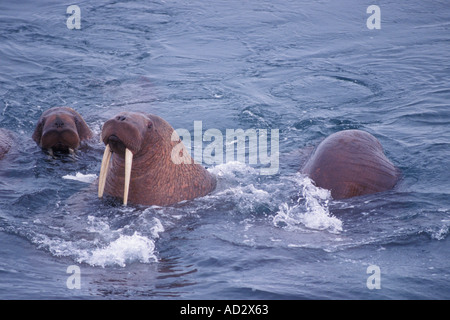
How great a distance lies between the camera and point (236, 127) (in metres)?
12.1

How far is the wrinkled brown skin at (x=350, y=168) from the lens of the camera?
8.41 meters

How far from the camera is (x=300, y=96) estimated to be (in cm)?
1344

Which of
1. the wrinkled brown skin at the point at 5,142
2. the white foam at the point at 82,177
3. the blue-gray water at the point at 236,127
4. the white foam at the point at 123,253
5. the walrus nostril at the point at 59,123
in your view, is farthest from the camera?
the wrinkled brown skin at the point at 5,142

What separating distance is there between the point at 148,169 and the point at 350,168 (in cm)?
261

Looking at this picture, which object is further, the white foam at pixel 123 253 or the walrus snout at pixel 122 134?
the walrus snout at pixel 122 134

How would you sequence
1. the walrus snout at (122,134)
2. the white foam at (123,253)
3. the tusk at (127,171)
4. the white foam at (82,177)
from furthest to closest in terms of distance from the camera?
1. the white foam at (82,177)
2. the tusk at (127,171)
3. the walrus snout at (122,134)
4. the white foam at (123,253)

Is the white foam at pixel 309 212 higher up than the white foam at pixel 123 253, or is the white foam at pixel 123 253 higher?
the white foam at pixel 309 212

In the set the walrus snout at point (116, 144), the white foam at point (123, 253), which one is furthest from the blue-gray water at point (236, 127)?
the walrus snout at point (116, 144)

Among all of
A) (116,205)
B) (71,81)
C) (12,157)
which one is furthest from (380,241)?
(71,81)

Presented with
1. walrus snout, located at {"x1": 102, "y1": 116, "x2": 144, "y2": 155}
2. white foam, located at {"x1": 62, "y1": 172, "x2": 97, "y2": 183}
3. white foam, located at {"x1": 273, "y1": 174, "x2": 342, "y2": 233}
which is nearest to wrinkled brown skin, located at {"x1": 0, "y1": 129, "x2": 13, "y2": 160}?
white foam, located at {"x1": 62, "y1": 172, "x2": 97, "y2": 183}

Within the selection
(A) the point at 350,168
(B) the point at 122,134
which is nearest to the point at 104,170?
(B) the point at 122,134

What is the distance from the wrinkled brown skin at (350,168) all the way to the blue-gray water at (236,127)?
0.21m

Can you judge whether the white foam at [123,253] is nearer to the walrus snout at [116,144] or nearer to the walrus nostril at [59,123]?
the walrus snout at [116,144]
